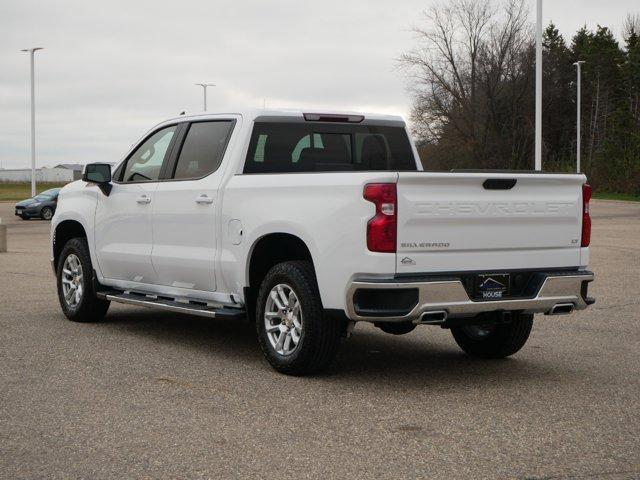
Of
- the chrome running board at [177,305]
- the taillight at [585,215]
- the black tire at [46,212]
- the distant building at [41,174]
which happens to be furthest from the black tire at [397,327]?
the distant building at [41,174]

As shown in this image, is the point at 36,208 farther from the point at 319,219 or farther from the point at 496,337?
the point at 319,219

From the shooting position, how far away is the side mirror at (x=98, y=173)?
9391 millimetres

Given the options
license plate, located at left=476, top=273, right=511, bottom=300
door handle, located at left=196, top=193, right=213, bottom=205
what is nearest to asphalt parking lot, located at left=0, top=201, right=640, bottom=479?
license plate, located at left=476, top=273, right=511, bottom=300

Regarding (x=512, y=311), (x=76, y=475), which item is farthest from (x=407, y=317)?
(x=76, y=475)

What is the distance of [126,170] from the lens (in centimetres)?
953

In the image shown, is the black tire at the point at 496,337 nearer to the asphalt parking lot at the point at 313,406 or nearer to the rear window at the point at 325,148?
the asphalt parking lot at the point at 313,406

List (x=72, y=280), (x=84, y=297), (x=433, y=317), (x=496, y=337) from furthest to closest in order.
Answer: (x=72, y=280), (x=84, y=297), (x=496, y=337), (x=433, y=317)

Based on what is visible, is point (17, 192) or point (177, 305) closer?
point (177, 305)

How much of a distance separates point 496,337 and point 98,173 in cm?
394

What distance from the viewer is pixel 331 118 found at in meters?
8.54

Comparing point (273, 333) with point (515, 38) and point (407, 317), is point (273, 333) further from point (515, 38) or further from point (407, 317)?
point (515, 38)

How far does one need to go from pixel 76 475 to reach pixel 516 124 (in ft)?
242

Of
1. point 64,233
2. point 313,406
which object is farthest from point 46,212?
point 313,406

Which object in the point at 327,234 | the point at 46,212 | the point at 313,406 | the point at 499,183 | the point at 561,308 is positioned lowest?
the point at 46,212
